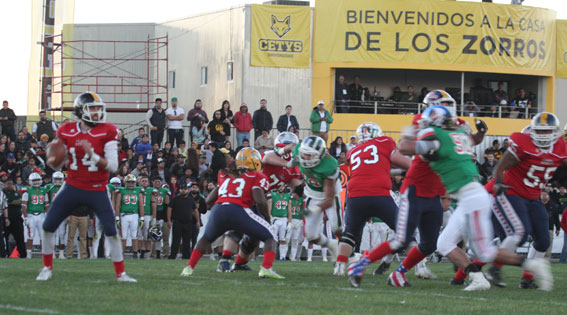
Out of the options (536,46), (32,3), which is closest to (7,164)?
(32,3)

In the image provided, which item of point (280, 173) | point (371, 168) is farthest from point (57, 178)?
point (371, 168)

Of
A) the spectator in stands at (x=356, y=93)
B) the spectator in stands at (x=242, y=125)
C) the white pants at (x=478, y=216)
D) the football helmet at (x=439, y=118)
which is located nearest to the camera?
the white pants at (x=478, y=216)

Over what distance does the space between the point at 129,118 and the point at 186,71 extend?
2.71 metres

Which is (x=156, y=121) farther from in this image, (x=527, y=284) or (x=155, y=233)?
(x=527, y=284)

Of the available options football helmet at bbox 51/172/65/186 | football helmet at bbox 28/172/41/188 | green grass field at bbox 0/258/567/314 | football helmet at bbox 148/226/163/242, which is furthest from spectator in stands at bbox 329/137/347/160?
green grass field at bbox 0/258/567/314

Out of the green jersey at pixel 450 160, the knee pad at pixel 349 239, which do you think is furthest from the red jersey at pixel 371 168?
the green jersey at pixel 450 160

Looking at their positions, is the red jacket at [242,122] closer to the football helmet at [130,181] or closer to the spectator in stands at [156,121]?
the spectator in stands at [156,121]

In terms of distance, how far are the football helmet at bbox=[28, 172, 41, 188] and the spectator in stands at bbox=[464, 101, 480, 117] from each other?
16164 mm

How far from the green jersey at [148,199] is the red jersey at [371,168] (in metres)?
9.50

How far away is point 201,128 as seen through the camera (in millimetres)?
23406

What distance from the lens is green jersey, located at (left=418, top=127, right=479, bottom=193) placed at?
332 inches

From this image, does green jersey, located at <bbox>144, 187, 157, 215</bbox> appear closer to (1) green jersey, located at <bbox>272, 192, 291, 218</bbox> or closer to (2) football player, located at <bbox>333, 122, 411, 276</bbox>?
(1) green jersey, located at <bbox>272, 192, 291, 218</bbox>

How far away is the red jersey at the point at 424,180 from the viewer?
9.22 m

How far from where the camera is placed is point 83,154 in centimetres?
887
